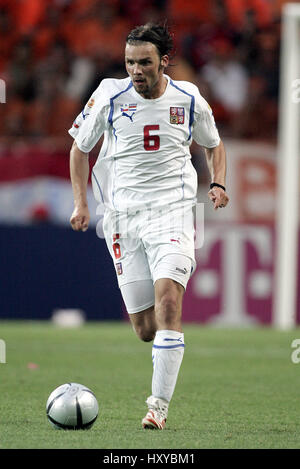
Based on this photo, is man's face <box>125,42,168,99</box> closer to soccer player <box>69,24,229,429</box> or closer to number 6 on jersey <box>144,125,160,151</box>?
soccer player <box>69,24,229,429</box>

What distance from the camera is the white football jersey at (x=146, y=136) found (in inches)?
247

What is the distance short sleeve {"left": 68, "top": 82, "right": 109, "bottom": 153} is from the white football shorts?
474 mm

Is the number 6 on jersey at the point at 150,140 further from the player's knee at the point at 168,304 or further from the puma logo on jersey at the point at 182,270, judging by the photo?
the player's knee at the point at 168,304

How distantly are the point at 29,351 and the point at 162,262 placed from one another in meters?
4.72

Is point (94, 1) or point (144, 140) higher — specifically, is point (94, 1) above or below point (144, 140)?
above

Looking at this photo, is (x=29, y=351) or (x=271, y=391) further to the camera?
(x=29, y=351)

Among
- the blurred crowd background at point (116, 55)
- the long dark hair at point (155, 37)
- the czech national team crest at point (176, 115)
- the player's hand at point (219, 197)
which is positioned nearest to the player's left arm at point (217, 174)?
the player's hand at point (219, 197)

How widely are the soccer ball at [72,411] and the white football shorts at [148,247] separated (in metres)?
0.84

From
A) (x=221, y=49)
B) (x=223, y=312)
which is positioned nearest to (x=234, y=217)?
(x=223, y=312)

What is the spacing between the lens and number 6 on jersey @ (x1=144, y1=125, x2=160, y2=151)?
20.6ft

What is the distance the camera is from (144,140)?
629 centimetres

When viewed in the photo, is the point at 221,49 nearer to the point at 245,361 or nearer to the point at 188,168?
the point at 245,361

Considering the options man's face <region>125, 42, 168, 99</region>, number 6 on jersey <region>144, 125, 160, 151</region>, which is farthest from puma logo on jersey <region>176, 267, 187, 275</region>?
man's face <region>125, 42, 168, 99</region>
